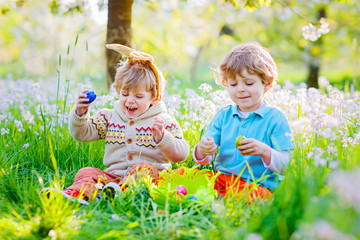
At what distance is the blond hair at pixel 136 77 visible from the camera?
9.82ft

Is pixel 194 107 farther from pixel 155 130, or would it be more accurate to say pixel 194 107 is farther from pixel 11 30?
pixel 11 30

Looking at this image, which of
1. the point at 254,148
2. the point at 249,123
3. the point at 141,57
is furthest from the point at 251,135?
the point at 141,57

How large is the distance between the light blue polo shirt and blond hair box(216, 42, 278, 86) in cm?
26

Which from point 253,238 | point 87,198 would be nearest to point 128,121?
point 87,198

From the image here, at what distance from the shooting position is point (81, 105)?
302 cm

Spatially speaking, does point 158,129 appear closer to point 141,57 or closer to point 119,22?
point 141,57

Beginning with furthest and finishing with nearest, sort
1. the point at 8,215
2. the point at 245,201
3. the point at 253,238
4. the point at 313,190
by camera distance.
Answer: the point at 245,201 → the point at 8,215 → the point at 313,190 → the point at 253,238

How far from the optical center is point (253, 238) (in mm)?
1400

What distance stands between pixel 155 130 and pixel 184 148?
0.33 metres

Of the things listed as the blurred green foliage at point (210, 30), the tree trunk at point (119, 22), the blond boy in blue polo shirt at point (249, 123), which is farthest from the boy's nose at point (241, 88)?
the tree trunk at point (119, 22)

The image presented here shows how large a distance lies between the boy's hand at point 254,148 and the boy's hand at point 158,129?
0.59 m

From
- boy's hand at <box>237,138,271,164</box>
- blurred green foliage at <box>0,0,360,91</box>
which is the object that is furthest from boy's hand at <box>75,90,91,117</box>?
blurred green foliage at <box>0,0,360,91</box>

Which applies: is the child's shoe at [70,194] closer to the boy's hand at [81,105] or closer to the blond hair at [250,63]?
the boy's hand at [81,105]

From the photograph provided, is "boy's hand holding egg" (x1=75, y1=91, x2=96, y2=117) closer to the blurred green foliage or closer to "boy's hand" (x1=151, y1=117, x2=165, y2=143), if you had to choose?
"boy's hand" (x1=151, y1=117, x2=165, y2=143)
